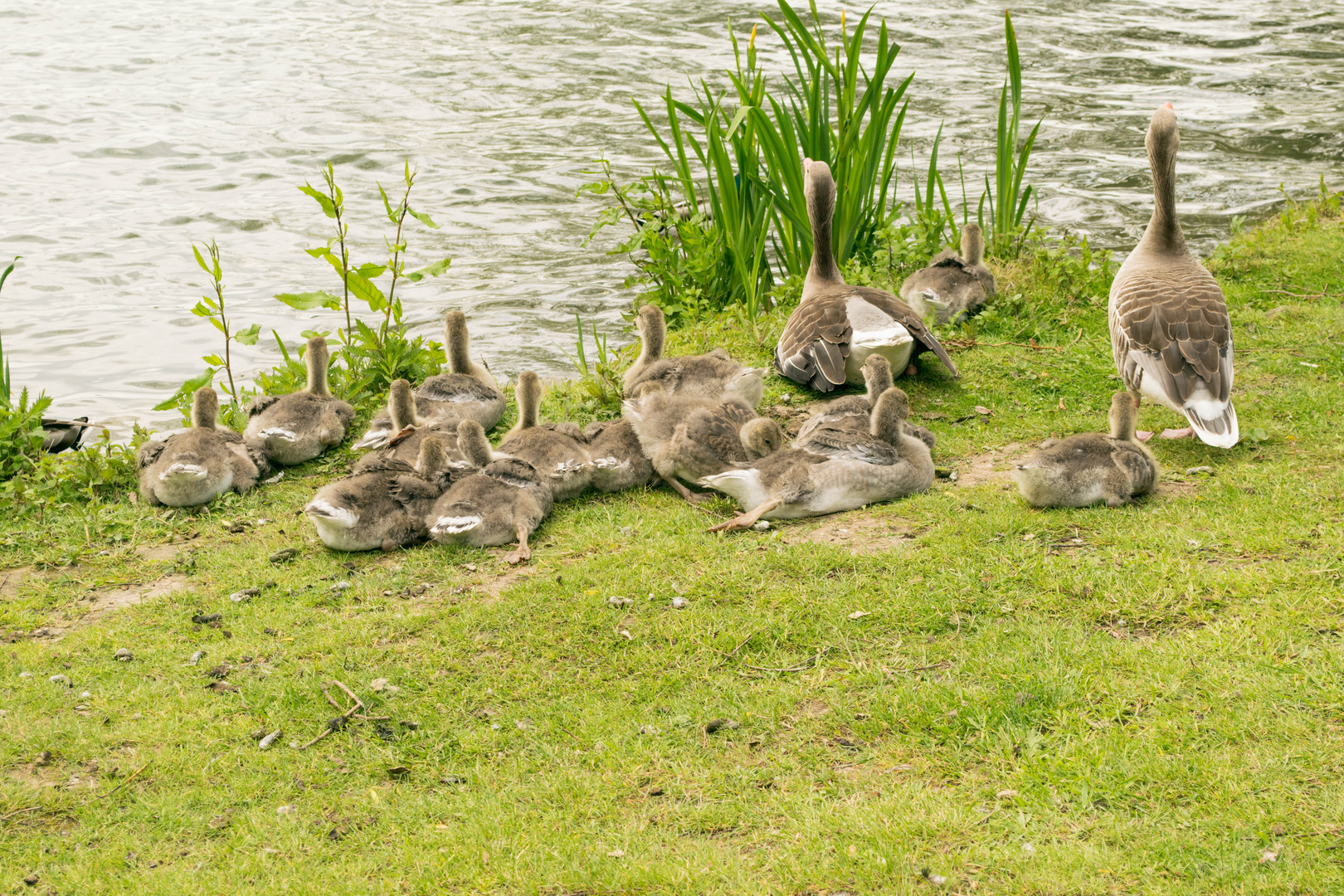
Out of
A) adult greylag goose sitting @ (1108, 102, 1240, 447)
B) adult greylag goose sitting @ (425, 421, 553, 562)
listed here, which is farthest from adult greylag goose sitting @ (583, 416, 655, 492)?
adult greylag goose sitting @ (1108, 102, 1240, 447)

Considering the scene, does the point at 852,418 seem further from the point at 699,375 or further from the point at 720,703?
the point at 720,703

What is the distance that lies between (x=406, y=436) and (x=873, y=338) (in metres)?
3.85

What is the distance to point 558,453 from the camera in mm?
8258

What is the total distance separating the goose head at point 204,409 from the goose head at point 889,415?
16.7 ft

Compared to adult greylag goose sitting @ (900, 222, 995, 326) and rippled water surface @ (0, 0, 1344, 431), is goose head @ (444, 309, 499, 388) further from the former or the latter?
adult greylag goose sitting @ (900, 222, 995, 326)

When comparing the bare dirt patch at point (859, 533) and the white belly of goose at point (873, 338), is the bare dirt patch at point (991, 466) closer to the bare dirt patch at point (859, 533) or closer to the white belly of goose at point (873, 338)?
the bare dirt patch at point (859, 533)

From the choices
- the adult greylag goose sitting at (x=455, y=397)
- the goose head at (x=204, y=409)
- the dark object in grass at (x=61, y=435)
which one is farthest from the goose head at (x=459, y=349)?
the dark object in grass at (x=61, y=435)

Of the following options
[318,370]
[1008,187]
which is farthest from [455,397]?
[1008,187]

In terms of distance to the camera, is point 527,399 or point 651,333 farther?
point 651,333

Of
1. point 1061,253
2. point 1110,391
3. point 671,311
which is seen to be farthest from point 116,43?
point 1110,391

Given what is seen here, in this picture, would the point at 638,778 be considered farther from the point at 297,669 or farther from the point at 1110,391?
the point at 1110,391

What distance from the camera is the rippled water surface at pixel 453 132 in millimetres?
14844

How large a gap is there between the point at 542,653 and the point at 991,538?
2.85 metres

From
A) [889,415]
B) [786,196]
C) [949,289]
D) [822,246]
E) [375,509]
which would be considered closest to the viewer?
[375,509]
